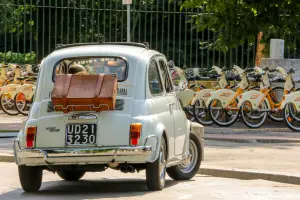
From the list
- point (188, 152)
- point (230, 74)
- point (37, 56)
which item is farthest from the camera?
point (37, 56)

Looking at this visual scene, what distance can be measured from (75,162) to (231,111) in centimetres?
1216

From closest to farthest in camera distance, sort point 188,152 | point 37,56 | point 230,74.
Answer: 1. point 188,152
2. point 230,74
3. point 37,56

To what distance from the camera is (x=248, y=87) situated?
2456 cm

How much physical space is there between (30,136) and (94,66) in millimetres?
1190

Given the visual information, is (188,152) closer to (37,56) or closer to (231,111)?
(231,111)

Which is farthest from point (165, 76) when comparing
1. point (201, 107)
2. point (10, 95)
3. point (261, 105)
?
point (10, 95)

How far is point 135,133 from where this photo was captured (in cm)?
1205

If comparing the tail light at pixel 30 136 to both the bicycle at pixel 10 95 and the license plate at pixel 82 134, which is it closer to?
the license plate at pixel 82 134

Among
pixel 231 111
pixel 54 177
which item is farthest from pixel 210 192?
pixel 231 111

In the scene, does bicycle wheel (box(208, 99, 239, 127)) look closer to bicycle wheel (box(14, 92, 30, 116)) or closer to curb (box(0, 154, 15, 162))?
bicycle wheel (box(14, 92, 30, 116))

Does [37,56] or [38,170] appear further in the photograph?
[37,56]

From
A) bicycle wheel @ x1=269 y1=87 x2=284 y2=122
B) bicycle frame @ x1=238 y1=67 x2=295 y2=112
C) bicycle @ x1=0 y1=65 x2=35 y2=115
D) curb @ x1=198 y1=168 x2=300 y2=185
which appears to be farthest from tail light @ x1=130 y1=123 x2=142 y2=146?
bicycle @ x1=0 y1=65 x2=35 y2=115

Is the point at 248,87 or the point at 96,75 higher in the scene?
the point at 96,75

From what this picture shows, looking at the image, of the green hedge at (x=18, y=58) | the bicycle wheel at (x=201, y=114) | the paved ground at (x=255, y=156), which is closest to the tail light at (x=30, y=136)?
the paved ground at (x=255, y=156)
